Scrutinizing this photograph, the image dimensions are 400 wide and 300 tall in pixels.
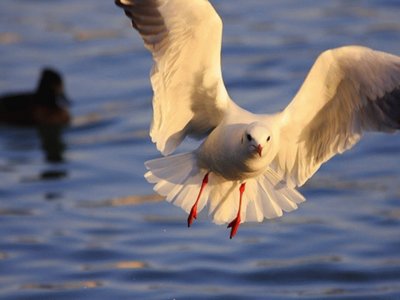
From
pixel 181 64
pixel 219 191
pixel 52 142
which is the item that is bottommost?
pixel 52 142

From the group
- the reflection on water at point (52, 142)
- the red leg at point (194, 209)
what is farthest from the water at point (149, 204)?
the red leg at point (194, 209)

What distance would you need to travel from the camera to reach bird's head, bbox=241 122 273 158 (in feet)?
25.3

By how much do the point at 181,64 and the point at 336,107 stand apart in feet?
3.45

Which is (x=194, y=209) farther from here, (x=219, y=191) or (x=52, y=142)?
(x=52, y=142)

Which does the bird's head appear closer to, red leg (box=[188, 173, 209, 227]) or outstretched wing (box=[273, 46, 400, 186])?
outstretched wing (box=[273, 46, 400, 186])

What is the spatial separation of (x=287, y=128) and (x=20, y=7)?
9.82 m

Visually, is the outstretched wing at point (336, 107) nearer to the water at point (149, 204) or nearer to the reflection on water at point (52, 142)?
the water at point (149, 204)

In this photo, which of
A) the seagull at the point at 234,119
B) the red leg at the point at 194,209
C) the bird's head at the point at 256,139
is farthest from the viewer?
the red leg at the point at 194,209

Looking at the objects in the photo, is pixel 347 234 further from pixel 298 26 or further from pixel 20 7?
pixel 20 7

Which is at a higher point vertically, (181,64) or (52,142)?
(181,64)

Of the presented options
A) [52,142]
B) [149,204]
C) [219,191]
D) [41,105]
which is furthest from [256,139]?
[41,105]

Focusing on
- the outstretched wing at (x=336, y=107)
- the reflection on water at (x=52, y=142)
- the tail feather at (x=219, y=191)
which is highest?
the outstretched wing at (x=336, y=107)

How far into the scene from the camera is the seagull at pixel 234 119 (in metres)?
7.89

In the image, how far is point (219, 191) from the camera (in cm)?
862
